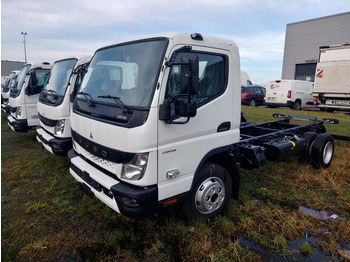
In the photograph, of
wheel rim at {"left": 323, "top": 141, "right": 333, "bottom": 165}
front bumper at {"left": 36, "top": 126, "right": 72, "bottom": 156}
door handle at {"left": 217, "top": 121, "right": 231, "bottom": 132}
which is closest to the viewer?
door handle at {"left": 217, "top": 121, "right": 231, "bottom": 132}

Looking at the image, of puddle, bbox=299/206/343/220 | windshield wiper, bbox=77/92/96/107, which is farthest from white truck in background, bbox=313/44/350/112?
windshield wiper, bbox=77/92/96/107

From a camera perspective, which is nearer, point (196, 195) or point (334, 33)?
point (196, 195)

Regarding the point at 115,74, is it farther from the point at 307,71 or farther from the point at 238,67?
the point at 307,71

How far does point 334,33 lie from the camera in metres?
28.5

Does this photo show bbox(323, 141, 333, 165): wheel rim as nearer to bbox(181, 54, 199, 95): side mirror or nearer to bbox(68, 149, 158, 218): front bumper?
bbox(181, 54, 199, 95): side mirror

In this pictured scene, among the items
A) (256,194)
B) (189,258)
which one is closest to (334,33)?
(256,194)

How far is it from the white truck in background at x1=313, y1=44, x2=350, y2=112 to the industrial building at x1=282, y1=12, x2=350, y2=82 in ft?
58.2

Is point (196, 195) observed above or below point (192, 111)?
below

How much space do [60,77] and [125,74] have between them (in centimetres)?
364

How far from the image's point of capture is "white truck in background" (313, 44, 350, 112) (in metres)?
12.7

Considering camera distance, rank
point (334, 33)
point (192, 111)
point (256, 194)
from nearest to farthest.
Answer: point (192, 111)
point (256, 194)
point (334, 33)

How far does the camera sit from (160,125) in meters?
2.62

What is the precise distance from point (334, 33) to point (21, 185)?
33.6 metres

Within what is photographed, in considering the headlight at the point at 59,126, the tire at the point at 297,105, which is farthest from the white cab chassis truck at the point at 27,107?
the tire at the point at 297,105
